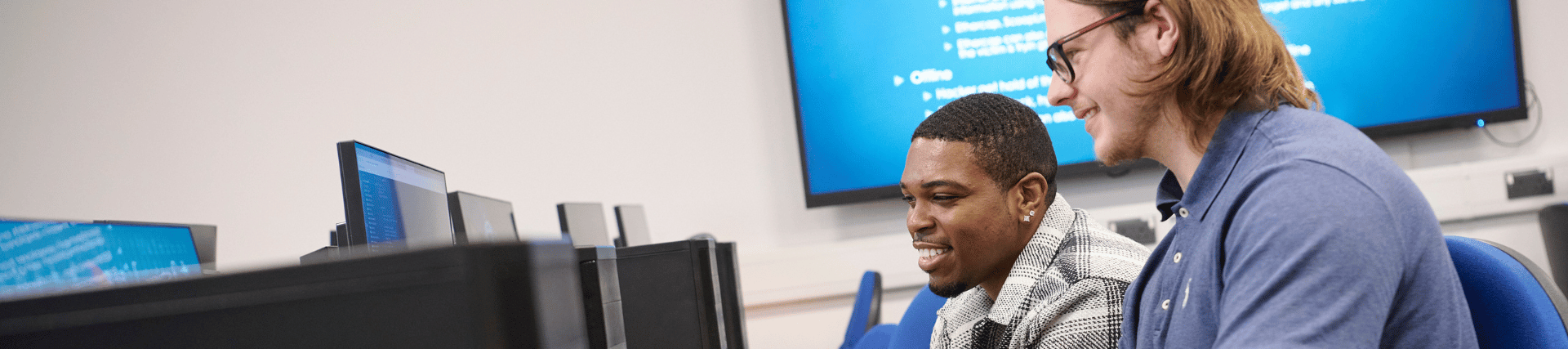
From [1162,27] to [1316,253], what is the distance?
0.28m

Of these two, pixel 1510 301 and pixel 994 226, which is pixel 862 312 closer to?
pixel 994 226

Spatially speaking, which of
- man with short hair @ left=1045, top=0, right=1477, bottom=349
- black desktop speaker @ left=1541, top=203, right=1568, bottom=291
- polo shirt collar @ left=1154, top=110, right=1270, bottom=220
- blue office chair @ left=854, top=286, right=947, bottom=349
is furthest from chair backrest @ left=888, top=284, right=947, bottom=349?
black desktop speaker @ left=1541, top=203, right=1568, bottom=291

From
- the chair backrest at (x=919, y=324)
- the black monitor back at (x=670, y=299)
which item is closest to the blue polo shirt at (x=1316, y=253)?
the chair backrest at (x=919, y=324)

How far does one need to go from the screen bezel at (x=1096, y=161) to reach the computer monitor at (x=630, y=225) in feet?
2.29

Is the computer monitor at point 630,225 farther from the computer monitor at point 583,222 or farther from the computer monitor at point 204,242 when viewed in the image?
the computer monitor at point 204,242

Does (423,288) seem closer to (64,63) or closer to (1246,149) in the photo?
(1246,149)

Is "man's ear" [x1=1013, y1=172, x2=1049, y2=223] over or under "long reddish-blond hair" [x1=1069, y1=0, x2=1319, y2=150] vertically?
under

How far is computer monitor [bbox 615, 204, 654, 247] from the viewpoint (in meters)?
2.29

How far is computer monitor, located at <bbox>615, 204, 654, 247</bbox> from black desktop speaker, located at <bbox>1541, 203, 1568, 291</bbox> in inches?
94.4

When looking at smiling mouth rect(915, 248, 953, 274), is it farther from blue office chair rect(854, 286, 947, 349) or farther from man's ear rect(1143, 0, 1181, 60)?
man's ear rect(1143, 0, 1181, 60)

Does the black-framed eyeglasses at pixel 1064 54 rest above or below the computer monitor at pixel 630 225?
above

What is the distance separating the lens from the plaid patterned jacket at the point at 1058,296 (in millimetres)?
1103

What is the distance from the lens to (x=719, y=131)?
3.25 metres

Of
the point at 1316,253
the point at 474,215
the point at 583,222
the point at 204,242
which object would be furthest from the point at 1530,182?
the point at 204,242
